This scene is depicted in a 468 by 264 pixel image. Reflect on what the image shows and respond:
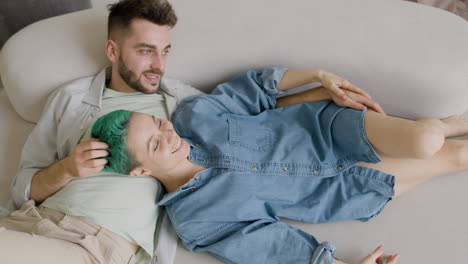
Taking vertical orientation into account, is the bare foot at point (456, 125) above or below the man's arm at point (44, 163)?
above

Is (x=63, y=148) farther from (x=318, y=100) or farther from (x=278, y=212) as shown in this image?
(x=318, y=100)

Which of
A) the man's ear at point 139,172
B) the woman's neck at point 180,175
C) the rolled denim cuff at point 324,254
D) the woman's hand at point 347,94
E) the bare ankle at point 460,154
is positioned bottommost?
the rolled denim cuff at point 324,254

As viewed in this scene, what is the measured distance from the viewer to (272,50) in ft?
5.08

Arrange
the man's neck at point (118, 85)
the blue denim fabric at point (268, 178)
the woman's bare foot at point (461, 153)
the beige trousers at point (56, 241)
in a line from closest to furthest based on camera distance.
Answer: the beige trousers at point (56, 241) < the blue denim fabric at point (268, 178) < the woman's bare foot at point (461, 153) < the man's neck at point (118, 85)

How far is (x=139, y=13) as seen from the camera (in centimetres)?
146

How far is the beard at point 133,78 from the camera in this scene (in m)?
1.50

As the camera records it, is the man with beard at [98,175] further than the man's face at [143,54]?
No

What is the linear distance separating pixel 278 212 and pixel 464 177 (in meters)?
0.74

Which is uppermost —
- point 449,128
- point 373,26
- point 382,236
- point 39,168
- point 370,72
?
point 373,26

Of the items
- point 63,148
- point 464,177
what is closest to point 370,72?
point 464,177

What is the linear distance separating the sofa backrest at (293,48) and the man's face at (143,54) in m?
0.13

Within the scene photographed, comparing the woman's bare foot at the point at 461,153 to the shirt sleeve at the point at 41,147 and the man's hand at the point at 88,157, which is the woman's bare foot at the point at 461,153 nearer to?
the man's hand at the point at 88,157

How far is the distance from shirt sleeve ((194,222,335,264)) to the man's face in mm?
664

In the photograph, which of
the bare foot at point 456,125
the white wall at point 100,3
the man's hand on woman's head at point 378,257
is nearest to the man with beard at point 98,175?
the white wall at point 100,3
